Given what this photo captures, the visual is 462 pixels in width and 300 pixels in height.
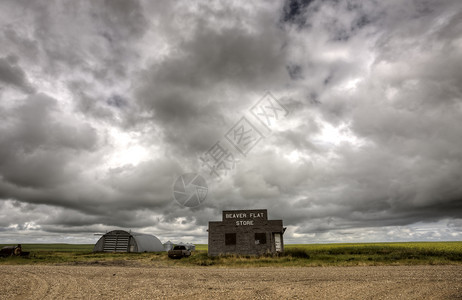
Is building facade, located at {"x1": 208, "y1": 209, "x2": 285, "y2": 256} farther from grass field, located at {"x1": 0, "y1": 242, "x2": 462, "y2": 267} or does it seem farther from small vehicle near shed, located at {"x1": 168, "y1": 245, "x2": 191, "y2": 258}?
small vehicle near shed, located at {"x1": 168, "y1": 245, "x2": 191, "y2": 258}

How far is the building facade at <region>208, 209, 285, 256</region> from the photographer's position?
3366 cm

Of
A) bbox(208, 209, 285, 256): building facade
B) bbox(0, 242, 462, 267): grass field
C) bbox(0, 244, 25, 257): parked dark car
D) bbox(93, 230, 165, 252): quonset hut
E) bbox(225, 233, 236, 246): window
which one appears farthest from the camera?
bbox(93, 230, 165, 252): quonset hut

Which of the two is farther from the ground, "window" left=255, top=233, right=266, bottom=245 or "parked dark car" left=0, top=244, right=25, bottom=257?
"window" left=255, top=233, right=266, bottom=245

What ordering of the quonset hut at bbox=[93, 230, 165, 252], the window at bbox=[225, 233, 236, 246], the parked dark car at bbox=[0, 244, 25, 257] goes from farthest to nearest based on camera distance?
the quonset hut at bbox=[93, 230, 165, 252] → the parked dark car at bbox=[0, 244, 25, 257] → the window at bbox=[225, 233, 236, 246]

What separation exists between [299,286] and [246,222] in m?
22.1

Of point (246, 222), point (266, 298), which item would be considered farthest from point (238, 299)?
point (246, 222)

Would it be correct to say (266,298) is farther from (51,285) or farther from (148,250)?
(148,250)

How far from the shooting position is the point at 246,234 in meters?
34.2

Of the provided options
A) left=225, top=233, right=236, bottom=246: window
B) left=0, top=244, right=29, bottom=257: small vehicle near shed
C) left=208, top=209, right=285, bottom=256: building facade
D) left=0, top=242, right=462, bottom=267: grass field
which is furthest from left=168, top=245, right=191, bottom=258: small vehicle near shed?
left=0, top=244, right=29, bottom=257: small vehicle near shed

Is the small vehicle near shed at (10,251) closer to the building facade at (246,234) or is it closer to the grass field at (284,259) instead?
the grass field at (284,259)

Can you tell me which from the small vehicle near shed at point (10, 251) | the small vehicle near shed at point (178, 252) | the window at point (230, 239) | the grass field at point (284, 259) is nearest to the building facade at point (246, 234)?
the window at point (230, 239)

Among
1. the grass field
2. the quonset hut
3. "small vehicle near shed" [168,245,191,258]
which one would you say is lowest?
the grass field

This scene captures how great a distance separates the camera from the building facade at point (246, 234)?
33656 millimetres

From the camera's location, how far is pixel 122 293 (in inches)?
441
